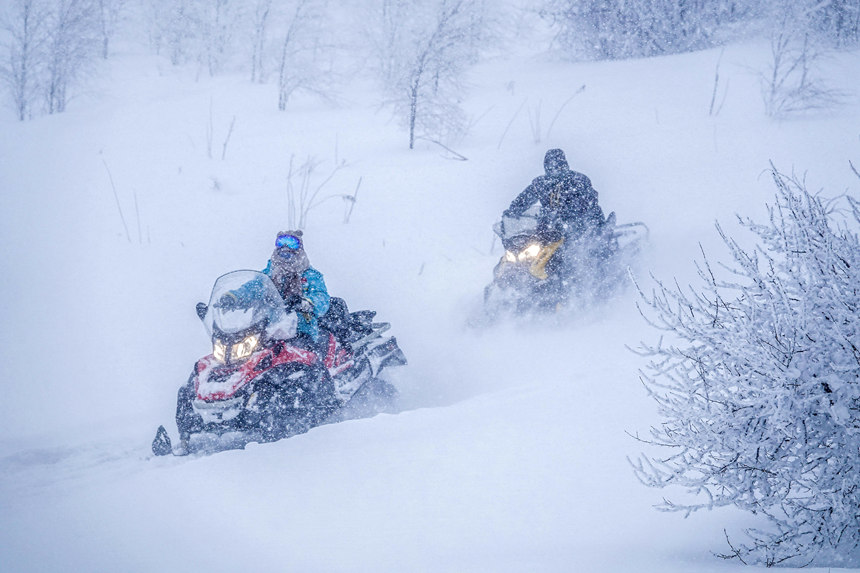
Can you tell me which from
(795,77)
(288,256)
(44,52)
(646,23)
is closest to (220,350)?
(288,256)

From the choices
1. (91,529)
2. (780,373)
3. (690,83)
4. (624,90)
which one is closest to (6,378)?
(91,529)

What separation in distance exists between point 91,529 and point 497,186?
6822 mm

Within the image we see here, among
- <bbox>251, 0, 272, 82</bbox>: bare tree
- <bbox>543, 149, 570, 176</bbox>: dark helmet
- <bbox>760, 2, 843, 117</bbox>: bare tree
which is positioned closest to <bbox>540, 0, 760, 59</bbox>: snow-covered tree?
<bbox>760, 2, 843, 117</bbox>: bare tree

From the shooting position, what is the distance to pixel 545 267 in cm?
536

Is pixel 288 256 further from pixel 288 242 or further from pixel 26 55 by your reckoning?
pixel 26 55

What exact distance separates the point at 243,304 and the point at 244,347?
29 cm

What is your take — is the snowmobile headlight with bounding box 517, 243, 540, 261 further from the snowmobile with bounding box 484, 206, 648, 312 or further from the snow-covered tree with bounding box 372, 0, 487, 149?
the snow-covered tree with bounding box 372, 0, 487, 149

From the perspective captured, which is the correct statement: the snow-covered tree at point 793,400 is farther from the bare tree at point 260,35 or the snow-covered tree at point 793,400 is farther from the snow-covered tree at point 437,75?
the bare tree at point 260,35

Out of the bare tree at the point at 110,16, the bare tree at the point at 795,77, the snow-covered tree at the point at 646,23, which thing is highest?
the bare tree at the point at 110,16

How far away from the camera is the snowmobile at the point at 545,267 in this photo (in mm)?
5332

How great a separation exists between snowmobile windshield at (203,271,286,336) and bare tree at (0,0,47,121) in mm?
11327

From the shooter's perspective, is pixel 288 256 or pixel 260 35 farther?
pixel 260 35

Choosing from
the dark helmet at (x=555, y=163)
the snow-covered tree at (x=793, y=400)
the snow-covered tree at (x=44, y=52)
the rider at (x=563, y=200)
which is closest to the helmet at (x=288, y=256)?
the rider at (x=563, y=200)

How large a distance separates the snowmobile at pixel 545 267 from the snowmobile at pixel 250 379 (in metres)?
2.06
